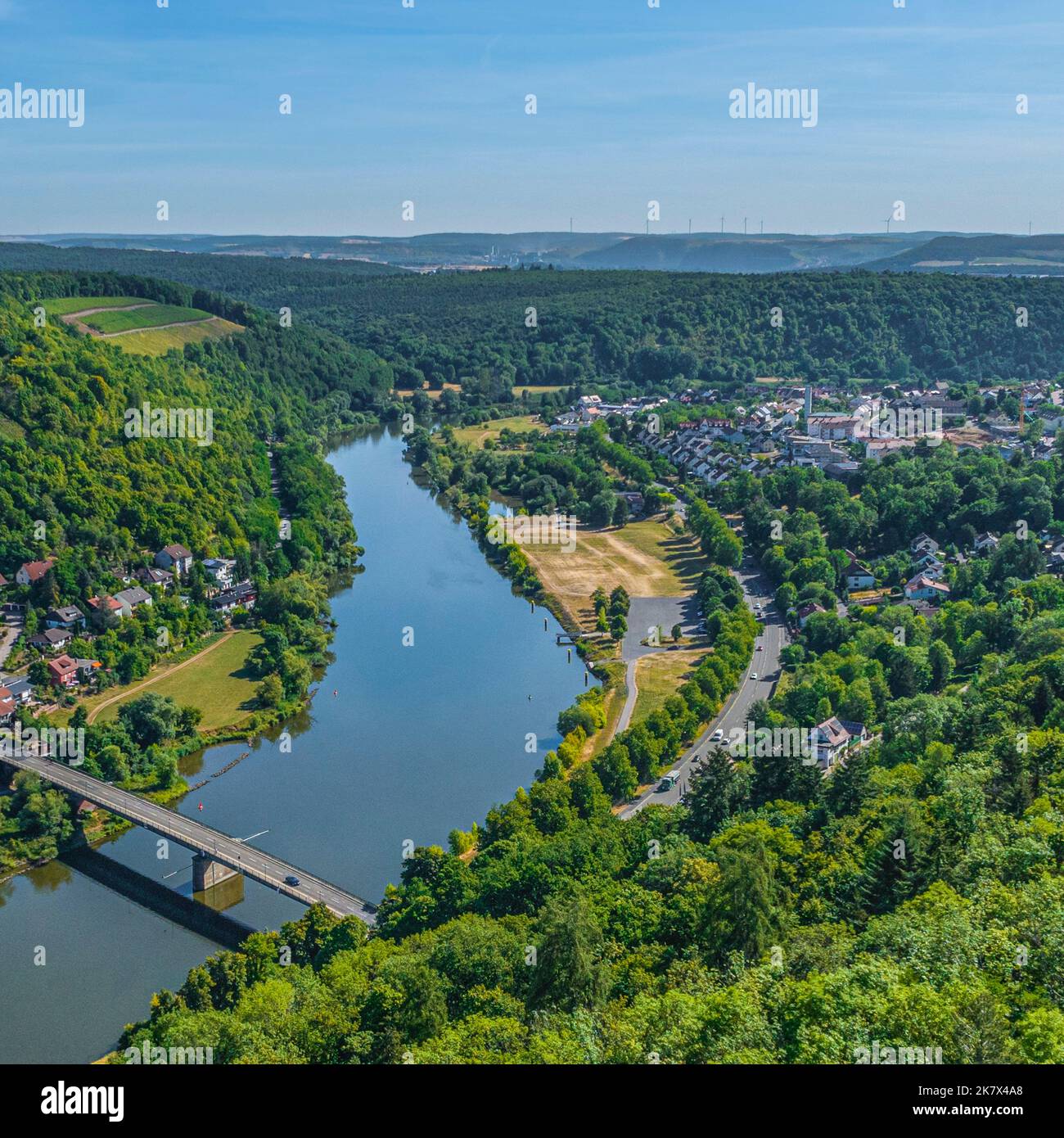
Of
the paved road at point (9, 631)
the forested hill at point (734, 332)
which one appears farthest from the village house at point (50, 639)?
the forested hill at point (734, 332)

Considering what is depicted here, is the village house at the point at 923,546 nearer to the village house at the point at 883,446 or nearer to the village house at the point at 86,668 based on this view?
the village house at the point at 883,446

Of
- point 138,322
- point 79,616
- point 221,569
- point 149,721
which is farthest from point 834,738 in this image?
point 138,322

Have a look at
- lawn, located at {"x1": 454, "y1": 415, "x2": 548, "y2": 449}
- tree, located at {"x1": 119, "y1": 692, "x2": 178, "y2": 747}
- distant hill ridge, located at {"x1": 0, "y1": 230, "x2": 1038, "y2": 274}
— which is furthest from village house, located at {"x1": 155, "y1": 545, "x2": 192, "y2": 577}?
distant hill ridge, located at {"x1": 0, "y1": 230, "x2": 1038, "y2": 274}

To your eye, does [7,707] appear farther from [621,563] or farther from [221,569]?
[621,563]

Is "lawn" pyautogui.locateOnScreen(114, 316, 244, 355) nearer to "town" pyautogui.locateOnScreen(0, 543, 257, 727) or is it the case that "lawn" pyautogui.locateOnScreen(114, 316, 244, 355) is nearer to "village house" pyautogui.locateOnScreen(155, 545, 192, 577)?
"village house" pyautogui.locateOnScreen(155, 545, 192, 577)

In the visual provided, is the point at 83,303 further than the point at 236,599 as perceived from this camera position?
Yes
